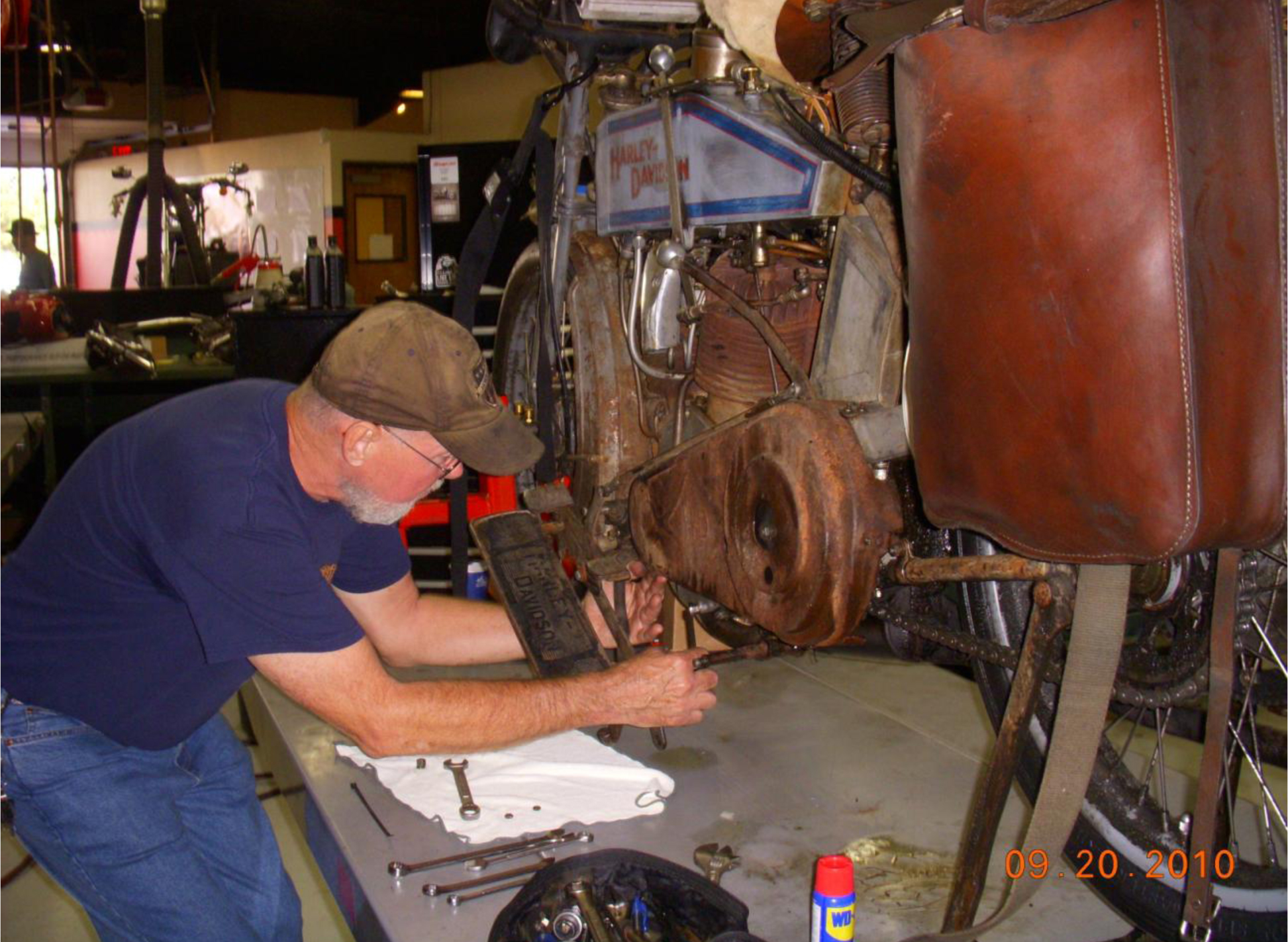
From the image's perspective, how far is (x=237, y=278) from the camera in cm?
678

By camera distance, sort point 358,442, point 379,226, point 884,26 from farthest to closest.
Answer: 1. point 379,226
2. point 358,442
3. point 884,26

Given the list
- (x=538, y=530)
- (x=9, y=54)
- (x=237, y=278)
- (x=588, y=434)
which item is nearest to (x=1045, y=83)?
(x=588, y=434)

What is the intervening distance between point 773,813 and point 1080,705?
0.85 m

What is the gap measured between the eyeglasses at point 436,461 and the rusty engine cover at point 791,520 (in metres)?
0.43

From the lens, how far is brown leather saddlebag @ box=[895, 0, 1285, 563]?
111 cm

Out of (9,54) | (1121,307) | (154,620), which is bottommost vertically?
(154,620)

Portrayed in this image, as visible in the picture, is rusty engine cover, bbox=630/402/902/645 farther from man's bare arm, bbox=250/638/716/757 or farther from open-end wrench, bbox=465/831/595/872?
open-end wrench, bbox=465/831/595/872

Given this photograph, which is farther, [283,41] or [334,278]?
[283,41]

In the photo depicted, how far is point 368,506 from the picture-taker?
67.4 inches

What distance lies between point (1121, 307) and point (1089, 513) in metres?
0.22

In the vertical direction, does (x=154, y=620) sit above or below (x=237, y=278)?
below

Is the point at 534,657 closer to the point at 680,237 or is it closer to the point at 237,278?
the point at 680,237

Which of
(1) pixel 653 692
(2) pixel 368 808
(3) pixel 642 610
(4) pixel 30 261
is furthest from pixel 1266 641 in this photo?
(4) pixel 30 261
